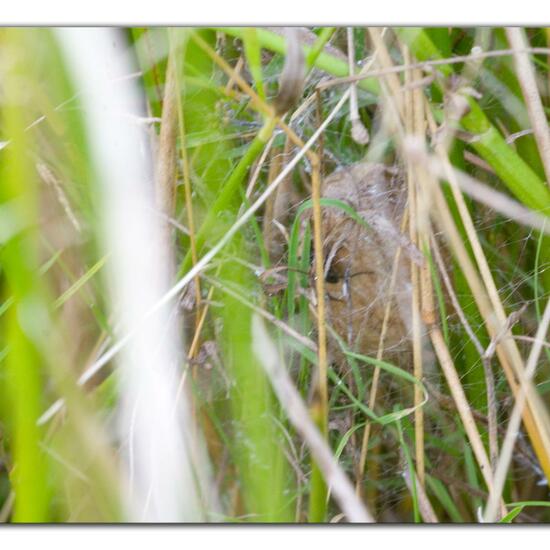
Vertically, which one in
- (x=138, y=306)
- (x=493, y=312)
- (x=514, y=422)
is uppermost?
(x=138, y=306)

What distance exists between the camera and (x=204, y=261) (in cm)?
67

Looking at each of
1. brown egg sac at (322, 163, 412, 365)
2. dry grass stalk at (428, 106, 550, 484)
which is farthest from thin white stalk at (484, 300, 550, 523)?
brown egg sac at (322, 163, 412, 365)

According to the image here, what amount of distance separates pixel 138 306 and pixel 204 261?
0.08 metres

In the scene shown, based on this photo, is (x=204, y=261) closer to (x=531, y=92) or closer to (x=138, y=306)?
(x=138, y=306)

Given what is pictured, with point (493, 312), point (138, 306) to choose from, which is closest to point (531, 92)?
point (493, 312)

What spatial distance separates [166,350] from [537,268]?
37 centimetres

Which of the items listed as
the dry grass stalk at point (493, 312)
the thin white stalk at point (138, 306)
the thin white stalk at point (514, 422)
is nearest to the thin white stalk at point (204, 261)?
the thin white stalk at point (138, 306)

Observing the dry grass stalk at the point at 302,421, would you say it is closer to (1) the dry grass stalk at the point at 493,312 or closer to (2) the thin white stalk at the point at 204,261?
(2) the thin white stalk at the point at 204,261

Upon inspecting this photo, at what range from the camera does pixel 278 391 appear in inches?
26.7

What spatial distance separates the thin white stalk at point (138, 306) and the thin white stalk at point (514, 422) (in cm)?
28
